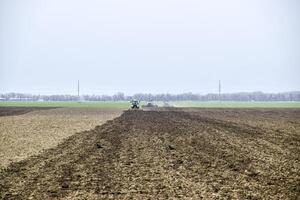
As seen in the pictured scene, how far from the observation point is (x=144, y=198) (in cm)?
1026

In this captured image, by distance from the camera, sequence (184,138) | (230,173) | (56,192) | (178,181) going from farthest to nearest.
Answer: (184,138) → (230,173) → (178,181) → (56,192)

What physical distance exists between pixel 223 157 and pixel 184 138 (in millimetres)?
8108

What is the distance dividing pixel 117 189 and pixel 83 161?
523 centimetres

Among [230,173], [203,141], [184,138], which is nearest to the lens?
[230,173]

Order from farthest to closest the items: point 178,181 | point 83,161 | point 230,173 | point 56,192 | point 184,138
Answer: point 184,138, point 83,161, point 230,173, point 178,181, point 56,192

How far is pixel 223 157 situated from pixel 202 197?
22.8 feet

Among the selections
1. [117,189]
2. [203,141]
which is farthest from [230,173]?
[203,141]

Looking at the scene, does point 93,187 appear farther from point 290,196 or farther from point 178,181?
point 290,196

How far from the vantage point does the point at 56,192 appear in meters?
11.0

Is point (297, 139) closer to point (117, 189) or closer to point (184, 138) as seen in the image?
point (184, 138)

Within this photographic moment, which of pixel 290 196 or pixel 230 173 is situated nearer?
pixel 290 196

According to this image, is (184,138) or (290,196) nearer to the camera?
(290,196)

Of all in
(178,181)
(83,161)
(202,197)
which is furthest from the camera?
(83,161)

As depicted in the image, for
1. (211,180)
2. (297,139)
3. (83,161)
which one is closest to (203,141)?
(297,139)
